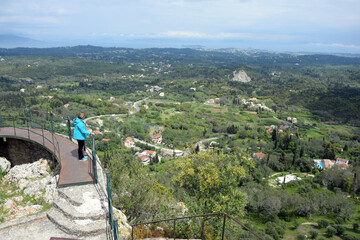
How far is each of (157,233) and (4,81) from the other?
12428 cm

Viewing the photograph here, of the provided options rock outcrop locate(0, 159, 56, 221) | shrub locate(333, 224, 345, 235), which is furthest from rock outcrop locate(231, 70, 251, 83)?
rock outcrop locate(0, 159, 56, 221)

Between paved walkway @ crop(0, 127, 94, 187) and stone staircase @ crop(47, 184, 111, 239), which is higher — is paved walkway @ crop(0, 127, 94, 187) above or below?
above

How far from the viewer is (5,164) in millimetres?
9609

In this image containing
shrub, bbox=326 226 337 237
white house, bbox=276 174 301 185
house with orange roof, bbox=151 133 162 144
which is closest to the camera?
shrub, bbox=326 226 337 237

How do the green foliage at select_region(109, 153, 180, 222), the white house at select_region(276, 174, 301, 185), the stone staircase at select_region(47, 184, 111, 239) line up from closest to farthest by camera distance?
the stone staircase at select_region(47, 184, 111, 239)
the green foliage at select_region(109, 153, 180, 222)
the white house at select_region(276, 174, 301, 185)

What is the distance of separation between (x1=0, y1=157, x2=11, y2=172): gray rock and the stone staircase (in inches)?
188

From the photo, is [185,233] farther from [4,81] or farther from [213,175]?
[4,81]

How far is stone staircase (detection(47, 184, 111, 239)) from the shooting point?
5.42 metres

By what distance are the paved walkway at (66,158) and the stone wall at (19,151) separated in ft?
1.14

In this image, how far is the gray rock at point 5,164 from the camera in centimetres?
942

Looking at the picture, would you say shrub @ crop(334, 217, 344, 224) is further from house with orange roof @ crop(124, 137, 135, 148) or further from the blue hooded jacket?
house with orange roof @ crop(124, 137, 135, 148)

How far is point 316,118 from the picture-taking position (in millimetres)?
80562

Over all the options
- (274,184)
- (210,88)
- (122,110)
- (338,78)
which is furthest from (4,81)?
(338,78)

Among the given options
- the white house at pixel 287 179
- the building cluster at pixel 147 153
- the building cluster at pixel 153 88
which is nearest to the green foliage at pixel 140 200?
the building cluster at pixel 147 153
